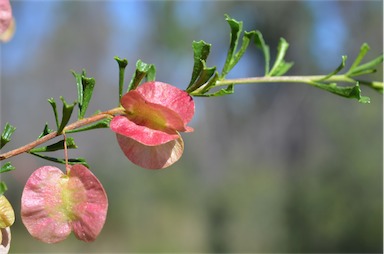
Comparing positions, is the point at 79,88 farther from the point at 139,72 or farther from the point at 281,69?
the point at 281,69

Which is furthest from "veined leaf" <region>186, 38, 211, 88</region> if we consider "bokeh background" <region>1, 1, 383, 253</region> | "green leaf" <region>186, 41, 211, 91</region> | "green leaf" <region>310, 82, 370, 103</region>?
"bokeh background" <region>1, 1, 383, 253</region>

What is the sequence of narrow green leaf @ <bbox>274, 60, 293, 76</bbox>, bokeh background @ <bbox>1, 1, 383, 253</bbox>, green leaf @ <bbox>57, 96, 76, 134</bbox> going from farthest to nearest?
1. bokeh background @ <bbox>1, 1, 383, 253</bbox>
2. narrow green leaf @ <bbox>274, 60, 293, 76</bbox>
3. green leaf @ <bbox>57, 96, 76, 134</bbox>

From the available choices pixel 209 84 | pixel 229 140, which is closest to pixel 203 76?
pixel 209 84

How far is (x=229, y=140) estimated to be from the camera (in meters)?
6.37

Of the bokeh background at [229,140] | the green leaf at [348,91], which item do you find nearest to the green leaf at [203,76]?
the green leaf at [348,91]

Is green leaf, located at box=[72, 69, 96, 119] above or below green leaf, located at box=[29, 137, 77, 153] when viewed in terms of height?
above

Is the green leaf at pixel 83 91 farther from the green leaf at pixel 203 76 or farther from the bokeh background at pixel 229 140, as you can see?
the bokeh background at pixel 229 140

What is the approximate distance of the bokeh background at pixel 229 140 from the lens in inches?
187

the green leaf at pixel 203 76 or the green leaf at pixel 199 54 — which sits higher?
the green leaf at pixel 199 54

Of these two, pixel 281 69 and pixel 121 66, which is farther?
pixel 281 69

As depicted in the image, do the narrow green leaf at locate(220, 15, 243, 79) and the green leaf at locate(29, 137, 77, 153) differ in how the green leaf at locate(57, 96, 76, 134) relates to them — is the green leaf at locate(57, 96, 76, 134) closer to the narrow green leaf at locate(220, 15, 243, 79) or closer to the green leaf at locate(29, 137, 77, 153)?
the green leaf at locate(29, 137, 77, 153)

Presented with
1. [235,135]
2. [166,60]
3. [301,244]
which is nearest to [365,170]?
[301,244]

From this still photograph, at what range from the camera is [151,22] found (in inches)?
320

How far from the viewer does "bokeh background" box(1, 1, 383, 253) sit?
15.6 feet
